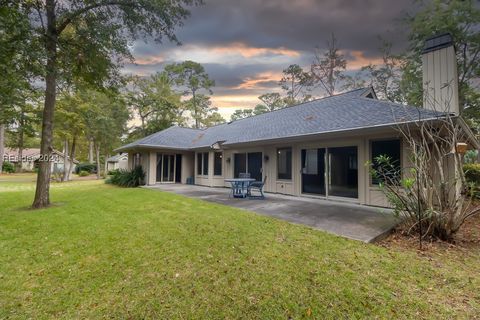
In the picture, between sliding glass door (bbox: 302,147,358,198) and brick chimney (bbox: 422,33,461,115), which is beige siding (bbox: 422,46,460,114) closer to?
brick chimney (bbox: 422,33,461,115)

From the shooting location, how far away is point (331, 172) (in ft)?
28.5

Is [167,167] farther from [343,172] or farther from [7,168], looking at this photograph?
[7,168]

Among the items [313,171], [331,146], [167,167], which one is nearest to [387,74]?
[331,146]

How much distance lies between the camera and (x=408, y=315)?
2404 millimetres

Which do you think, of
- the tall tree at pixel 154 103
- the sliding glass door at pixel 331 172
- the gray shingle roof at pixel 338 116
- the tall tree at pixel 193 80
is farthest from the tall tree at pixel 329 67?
the tall tree at pixel 154 103

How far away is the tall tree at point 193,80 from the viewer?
2884 cm

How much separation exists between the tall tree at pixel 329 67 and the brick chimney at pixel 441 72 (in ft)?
47.6

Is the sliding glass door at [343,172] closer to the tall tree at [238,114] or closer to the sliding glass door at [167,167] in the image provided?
the sliding glass door at [167,167]

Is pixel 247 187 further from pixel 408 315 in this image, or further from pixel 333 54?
pixel 333 54

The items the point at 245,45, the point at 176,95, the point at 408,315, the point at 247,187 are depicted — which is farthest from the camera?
the point at 176,95

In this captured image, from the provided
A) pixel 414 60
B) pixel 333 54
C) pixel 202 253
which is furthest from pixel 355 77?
pixel 202 253

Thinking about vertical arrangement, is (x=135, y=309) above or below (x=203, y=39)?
below

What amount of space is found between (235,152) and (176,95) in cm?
1831

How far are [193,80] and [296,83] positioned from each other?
13.3 m
